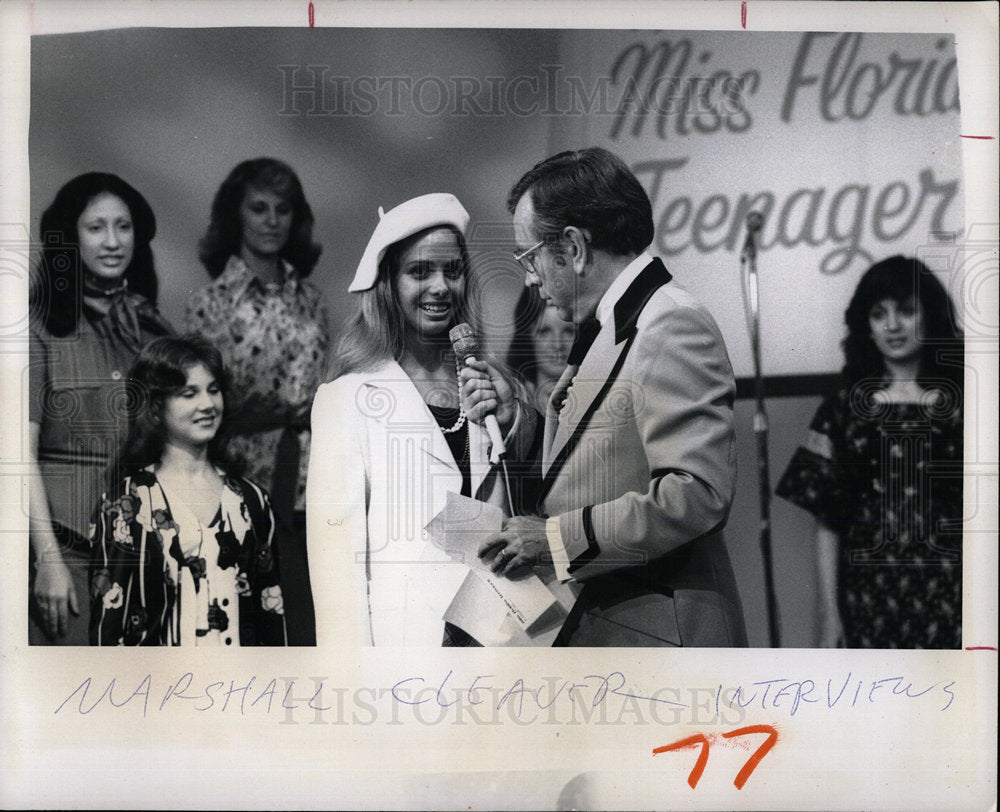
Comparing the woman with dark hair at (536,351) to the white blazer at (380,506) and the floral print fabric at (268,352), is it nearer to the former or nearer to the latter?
the white blazer at (380,506)

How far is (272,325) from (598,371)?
2.85 ft

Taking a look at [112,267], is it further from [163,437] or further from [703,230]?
[703,230]

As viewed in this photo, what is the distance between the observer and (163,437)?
248 cm

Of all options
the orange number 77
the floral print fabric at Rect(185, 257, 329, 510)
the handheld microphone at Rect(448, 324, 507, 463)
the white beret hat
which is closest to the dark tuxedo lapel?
the handheld microphone at Rect(448, 324, 507, 463)

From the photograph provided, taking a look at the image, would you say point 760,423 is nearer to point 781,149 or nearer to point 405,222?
point 781,149

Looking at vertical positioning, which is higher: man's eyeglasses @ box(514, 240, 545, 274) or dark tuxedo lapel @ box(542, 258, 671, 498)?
man's eyeglasses @ box(514, 240, 545, 274)

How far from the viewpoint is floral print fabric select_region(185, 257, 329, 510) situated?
247cm

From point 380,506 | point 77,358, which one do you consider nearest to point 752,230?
point 380,506

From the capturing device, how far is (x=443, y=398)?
2490 millimetres

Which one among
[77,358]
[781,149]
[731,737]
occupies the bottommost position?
[731,737]

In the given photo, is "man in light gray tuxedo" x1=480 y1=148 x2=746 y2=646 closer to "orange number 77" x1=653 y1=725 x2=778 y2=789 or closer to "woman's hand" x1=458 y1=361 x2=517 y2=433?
"woman's hand" x1=458 y1=361 x2=517 y2=433

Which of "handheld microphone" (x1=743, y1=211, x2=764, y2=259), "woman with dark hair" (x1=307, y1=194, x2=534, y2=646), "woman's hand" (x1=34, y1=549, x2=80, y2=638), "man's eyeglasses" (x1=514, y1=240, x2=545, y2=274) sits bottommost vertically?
"woman's hand" (x1=34, y1=549, x2=80, y2=638)

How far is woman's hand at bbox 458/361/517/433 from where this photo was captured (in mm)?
2479

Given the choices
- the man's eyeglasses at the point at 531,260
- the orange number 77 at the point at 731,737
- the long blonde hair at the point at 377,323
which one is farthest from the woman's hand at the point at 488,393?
the orange number 77 at the point at 731,737
